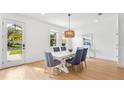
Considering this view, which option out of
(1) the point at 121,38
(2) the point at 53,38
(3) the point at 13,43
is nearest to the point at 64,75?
(3) the point at 13,43

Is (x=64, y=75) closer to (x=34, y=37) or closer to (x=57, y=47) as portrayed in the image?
(x=57, y=47)

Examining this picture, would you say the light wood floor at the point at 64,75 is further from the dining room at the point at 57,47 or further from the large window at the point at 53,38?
the large window at the point at 53,38

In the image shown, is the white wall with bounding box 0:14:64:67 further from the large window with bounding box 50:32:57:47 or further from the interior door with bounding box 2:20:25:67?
the large window with bounding box 50:32:57:47

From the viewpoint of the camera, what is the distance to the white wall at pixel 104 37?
668 cm

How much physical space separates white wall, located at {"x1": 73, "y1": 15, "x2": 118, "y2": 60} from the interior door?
4738mm

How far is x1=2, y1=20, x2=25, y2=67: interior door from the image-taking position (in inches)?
195

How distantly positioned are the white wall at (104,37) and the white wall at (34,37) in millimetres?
3139

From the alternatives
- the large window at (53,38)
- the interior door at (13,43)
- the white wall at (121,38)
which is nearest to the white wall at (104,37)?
the white wall at (121,38)

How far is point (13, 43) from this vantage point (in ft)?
17.4

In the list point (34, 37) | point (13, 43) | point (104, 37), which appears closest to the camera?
point (13, 43)

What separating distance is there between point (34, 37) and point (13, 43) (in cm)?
142

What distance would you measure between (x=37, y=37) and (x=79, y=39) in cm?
370
